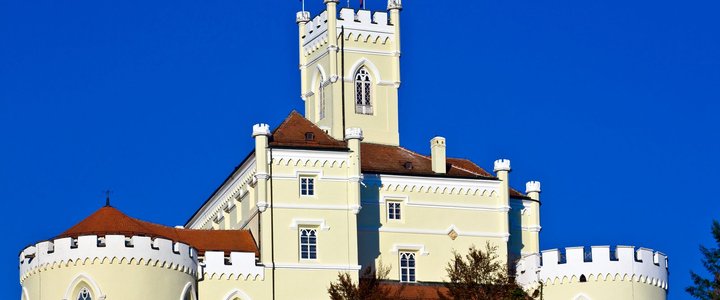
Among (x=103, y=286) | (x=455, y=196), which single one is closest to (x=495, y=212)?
(x=455, y=196)

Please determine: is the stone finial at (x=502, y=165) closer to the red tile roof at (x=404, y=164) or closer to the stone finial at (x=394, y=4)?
the red tile roof at (x=404, y=164)

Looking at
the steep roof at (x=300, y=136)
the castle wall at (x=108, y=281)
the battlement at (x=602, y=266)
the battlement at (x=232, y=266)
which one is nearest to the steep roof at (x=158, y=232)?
the battlement at (x=232, y=266)

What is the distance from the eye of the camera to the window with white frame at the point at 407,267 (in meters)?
96.8

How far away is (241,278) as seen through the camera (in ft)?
299

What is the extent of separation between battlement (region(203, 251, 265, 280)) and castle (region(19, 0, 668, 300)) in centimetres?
4

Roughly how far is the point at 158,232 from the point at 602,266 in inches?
774

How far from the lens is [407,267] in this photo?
96.9 metres

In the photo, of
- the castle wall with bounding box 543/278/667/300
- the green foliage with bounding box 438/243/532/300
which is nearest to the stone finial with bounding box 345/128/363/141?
the green foliage with bounding box 438/243/532/300

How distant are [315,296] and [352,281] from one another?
5.84 ft

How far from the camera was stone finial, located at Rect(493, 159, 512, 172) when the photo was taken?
9900 cm

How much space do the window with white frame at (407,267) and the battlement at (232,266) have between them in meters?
8.05

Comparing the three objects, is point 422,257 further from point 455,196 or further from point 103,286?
point 103,286

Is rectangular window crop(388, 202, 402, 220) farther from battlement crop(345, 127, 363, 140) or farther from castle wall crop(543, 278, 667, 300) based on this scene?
castle wall crop(543, 278, 667, 300)

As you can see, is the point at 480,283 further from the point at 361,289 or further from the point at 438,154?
the point at 438,154
